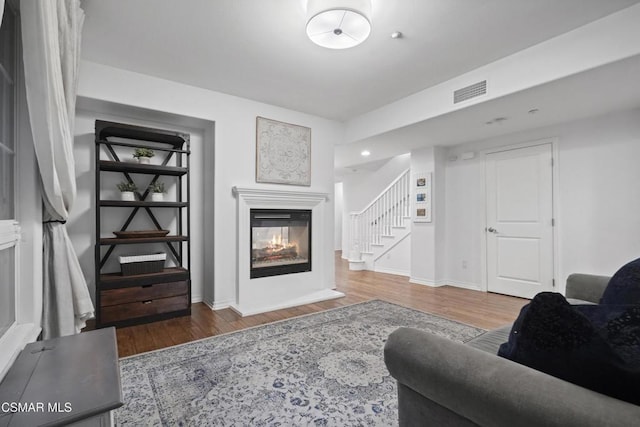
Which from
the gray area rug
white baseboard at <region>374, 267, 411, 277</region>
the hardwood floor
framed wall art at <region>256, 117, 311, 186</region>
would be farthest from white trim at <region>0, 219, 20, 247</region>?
white baseboard at <region>374, 267, 411, 277</region>

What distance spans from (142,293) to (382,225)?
438cm

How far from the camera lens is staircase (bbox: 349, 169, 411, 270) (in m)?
5.73

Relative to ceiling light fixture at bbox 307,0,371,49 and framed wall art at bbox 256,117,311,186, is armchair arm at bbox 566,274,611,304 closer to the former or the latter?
ceiling light fixture at bbox 307,0,371,49

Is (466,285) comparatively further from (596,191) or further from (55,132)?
(55,132)

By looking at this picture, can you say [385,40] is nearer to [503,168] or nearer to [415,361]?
[415,361]

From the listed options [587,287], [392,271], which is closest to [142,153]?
[587,287]

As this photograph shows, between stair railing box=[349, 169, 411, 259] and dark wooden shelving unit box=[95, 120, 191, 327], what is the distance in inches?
148

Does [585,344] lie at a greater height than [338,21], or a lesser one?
lesser

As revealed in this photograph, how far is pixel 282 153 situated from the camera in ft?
13.0

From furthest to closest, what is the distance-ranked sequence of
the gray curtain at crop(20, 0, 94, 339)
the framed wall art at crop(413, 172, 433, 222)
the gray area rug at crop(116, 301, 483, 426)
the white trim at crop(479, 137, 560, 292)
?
the framed wall art at crop(413, 172, 433, 222) < the white trim at crop(479, 137, 560, 292) < the gray area rug at crop(116, 301, 483, 426) < the gray curtain at crop(20, 0, 94, 339)

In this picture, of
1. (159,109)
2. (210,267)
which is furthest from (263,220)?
(159,109)

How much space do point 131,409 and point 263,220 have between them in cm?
244

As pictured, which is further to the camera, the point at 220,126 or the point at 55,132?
the point at 220,126

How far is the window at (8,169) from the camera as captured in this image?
1315 mm
